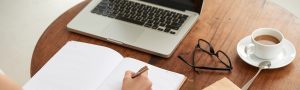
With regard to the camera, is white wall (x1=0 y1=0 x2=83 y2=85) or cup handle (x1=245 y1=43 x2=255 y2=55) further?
white wall (x1=0 y1=0 x2=83 y2=85)

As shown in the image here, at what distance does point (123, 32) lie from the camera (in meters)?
1.01

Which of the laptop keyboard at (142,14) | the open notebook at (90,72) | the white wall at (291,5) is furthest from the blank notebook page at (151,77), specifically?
the white wall at (291,5)

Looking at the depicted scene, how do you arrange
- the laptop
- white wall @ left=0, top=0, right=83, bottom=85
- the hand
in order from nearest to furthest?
the hand, the laptop, white wall @ left=0, top=0, right=83, bottom=85

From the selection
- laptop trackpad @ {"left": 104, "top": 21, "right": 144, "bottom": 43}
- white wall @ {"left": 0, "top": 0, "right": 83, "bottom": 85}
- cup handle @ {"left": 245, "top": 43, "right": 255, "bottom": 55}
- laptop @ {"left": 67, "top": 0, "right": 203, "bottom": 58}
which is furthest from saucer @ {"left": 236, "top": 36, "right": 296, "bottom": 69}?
white wall @ {"left": 0, "top": 0, "right": 83, "bottom": 85}

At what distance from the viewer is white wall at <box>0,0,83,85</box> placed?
180 centimetres

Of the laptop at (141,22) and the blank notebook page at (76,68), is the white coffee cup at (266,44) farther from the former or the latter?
the blank notebook page at (76,68)

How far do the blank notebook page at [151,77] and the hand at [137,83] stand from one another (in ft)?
0.09

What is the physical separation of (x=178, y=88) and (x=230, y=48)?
198 mm

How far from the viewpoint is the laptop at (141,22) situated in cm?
97

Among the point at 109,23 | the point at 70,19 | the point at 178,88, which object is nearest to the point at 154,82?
the point at 178,88

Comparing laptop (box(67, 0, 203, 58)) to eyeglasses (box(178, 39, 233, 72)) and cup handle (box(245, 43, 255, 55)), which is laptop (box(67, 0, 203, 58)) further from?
cup handle (box(245, 43, 255, 55))

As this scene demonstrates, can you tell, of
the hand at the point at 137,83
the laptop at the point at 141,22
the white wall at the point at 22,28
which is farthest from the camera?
the white wall at the point at 22,28

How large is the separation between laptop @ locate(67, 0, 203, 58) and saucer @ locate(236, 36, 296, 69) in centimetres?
16

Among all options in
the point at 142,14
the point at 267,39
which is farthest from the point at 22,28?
the point at 267,39
